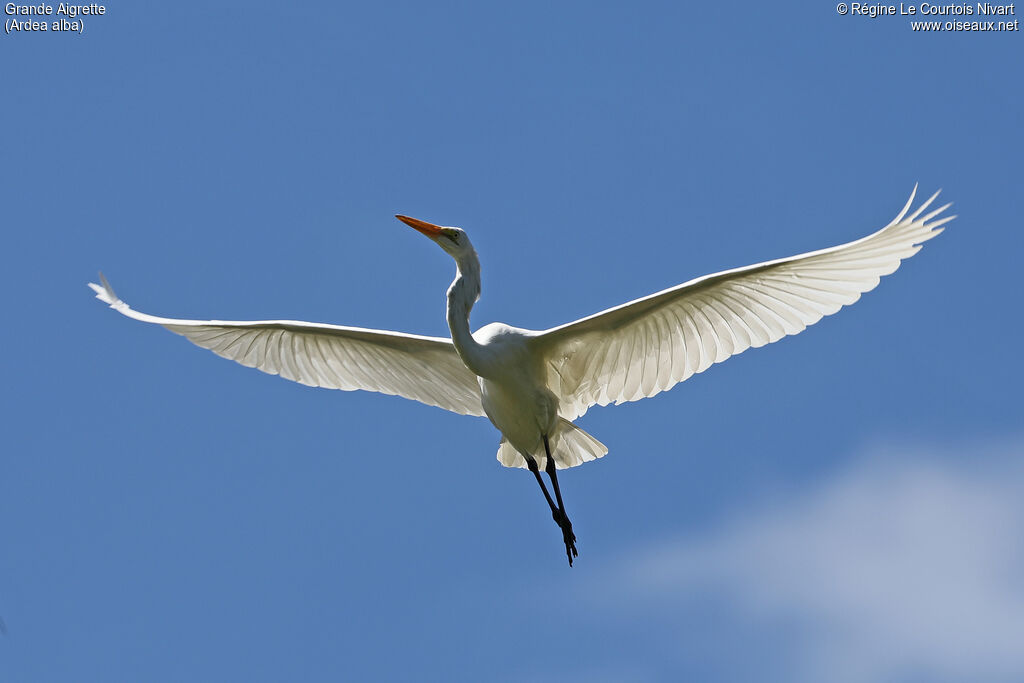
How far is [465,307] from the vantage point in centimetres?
1225

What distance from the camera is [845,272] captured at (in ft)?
38.0

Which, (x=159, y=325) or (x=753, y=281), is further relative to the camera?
(x=159, y=325)

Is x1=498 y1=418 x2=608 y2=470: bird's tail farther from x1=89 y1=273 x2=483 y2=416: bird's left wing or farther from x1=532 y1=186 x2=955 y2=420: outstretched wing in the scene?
x1=89 y1=273 x2=483 y2=416: bird's left wing

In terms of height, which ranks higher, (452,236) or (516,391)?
(452,236)

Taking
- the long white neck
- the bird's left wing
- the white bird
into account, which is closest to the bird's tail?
the white bird

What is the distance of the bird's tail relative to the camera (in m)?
13.4

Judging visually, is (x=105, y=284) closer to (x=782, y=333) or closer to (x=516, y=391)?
(x=516, y=391)

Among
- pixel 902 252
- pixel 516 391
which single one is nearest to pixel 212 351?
pixel 516 391

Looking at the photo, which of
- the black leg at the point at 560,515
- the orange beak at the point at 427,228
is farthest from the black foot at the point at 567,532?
the orange beak at the point at 427,228

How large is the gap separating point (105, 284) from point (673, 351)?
517cm

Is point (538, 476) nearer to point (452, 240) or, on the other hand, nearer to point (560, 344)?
point (560, 344)

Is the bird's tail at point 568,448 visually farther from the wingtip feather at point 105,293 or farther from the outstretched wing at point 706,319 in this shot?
the wingtip feather at point 105,293

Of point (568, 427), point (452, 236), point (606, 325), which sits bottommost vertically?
point (568, 427)

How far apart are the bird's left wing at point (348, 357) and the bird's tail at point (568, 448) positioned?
0.69 meters
